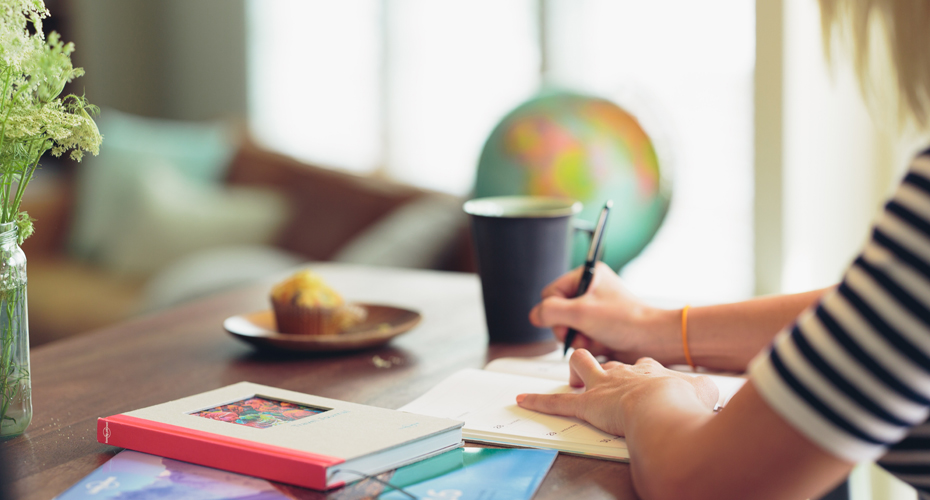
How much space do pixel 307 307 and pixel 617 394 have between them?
0.43 m

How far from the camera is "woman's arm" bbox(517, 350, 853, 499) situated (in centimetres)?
45

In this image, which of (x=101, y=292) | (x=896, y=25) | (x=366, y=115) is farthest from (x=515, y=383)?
(x=366, y=115)

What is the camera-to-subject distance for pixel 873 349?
421mm

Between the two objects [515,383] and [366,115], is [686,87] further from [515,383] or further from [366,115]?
[515,383]

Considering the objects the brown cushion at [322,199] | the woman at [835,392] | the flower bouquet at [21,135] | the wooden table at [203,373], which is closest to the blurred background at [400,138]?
the brown cushion at [322,199]

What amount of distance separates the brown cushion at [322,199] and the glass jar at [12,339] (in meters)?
1.77

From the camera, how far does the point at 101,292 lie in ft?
8.19

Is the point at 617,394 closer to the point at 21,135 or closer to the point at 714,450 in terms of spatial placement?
the point at 714,450

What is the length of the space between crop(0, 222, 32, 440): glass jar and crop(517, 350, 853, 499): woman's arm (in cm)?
48

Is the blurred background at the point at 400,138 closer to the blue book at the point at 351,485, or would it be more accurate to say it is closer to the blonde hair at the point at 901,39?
the blonde hair at the point at 901,39

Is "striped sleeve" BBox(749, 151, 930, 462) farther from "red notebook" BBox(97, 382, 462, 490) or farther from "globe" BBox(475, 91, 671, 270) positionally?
"globe" BBox(475, 91, 671, 270)

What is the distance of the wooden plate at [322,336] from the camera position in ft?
2.86

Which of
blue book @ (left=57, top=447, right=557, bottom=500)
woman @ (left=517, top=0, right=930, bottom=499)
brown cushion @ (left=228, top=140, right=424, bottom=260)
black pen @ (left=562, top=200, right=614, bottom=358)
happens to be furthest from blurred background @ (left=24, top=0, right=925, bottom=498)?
blue book @ (left=57, top=447, right=557, bottom=500)

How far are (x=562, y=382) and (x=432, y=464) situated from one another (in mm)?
238
